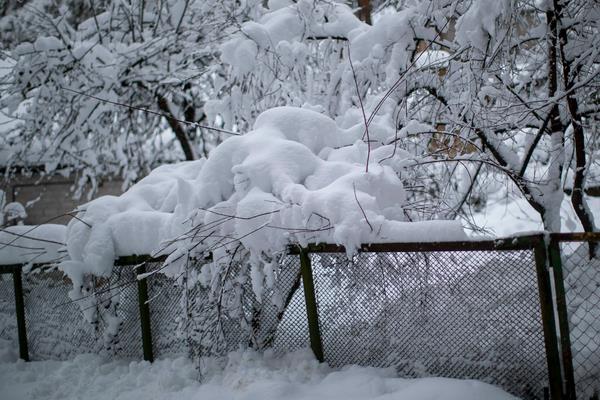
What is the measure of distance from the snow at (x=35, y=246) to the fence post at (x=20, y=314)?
0.18 meters

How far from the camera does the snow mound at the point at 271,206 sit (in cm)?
307

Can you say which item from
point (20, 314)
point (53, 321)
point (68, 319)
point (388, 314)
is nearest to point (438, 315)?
point (388, 314)

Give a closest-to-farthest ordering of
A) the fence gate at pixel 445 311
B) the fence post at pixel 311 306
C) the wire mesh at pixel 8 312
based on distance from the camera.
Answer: the fence gate at pixel 445 311 < the fence post at pixel 311 306 < the wire mesh at pixel 8 312

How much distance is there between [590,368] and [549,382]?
278 millimetres

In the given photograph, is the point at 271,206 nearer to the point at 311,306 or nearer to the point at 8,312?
the point at 311,306

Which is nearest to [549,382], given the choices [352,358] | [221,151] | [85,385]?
[352,358]

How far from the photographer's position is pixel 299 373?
324cm

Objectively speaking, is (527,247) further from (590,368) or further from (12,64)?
(12,64)

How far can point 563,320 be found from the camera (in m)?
2.64

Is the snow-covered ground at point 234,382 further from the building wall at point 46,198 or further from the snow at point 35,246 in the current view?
the building wall at point 46,198

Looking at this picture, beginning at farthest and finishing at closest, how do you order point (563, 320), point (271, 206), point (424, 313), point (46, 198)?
point (46, 198) → point (271, 206) → point (424, 313) → point (563, 320)

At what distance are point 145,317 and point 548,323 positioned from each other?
3023 mm

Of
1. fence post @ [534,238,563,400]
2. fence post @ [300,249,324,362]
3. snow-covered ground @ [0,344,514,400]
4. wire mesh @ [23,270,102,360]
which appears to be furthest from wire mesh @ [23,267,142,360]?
fence post @ [534,238,563,400]

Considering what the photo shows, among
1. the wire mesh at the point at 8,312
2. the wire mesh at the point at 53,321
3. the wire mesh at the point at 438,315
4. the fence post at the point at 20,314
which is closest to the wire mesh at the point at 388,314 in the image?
the wire mesh at the point at 438,315
